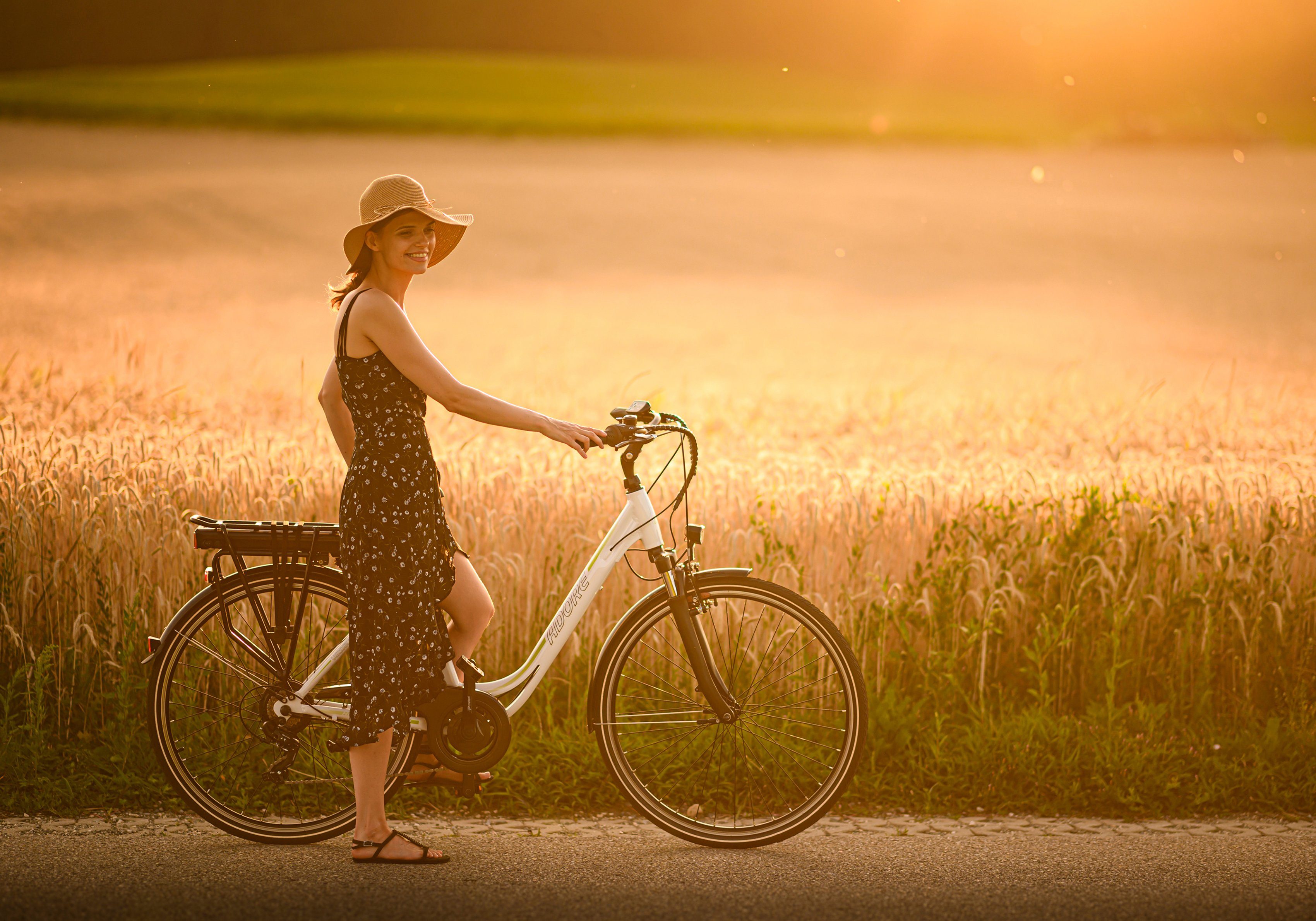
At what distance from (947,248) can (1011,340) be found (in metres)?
8.37

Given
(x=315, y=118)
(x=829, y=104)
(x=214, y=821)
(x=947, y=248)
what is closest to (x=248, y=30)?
(x=315, y=118)

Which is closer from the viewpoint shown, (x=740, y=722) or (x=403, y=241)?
(x=403, y=241)

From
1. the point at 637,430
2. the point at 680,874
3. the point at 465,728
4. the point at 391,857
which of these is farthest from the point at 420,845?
the point at 637,430

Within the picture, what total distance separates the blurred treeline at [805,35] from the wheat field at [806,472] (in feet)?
69.4

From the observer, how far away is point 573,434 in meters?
4.14

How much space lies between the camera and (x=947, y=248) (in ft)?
85.9

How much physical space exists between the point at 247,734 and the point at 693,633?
203cm

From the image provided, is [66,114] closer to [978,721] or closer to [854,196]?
[854,196]

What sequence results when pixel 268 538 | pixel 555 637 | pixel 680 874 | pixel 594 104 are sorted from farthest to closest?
pixel 594 104, pixel 555 637, pixel 268 538, pixel 680 874

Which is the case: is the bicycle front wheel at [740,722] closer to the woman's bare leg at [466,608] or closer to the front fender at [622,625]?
the front fender at [622,625]

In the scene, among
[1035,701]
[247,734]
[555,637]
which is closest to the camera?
[555,637]

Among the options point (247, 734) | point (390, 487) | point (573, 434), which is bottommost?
point (247, 734)

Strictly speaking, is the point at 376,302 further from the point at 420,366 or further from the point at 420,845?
the point at 420,845

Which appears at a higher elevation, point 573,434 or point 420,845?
point 573,434
